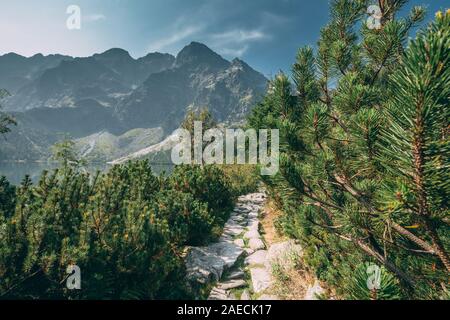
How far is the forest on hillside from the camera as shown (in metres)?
1.54

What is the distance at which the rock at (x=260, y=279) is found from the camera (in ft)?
24.2

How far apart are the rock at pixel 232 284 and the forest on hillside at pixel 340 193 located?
944 millimetres

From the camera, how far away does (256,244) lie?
10.3m

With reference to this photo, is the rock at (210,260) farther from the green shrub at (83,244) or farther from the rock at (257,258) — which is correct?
the green shrub at (83,244)

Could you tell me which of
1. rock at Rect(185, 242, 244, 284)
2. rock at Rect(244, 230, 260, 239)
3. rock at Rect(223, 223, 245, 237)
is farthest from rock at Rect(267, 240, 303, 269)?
rock at Rect(223, 223, 245, 237)

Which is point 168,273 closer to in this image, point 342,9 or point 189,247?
point 189,247

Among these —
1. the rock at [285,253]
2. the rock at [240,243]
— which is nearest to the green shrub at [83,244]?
the rock at [240,243]

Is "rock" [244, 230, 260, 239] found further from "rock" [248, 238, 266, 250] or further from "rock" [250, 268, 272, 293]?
"rock" [250, 268, 272, 293]

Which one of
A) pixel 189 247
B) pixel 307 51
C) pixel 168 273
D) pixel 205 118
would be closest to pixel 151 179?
pixel 189 247

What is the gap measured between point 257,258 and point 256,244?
1.03 m

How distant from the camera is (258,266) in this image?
880cm

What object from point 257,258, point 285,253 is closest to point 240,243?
point 257,258

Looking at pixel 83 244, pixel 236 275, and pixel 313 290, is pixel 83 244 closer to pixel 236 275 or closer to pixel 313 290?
pixel 236 275
